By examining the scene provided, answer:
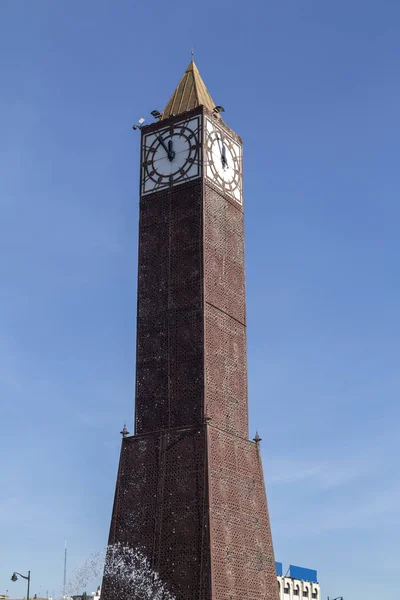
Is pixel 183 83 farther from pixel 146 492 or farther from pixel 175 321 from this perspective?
pixel 146 492

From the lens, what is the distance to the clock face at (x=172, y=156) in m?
40.5

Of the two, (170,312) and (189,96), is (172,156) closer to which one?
(189,96)

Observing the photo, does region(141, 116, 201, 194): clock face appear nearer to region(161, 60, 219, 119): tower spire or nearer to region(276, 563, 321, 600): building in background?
region(161, 60, 219, 119): tower spire

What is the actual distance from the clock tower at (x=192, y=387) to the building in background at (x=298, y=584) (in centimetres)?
4339

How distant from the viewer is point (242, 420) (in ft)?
126

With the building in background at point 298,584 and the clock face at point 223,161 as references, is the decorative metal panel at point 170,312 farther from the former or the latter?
the building in background at point 298,584

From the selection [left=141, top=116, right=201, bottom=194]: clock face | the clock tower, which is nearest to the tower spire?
the clock tower

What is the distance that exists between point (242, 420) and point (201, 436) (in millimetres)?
3210

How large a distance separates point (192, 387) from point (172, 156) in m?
10.7

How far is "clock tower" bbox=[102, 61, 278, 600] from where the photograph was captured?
3444 centimetres

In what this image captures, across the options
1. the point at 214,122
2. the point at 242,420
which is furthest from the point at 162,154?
the point at 242,420

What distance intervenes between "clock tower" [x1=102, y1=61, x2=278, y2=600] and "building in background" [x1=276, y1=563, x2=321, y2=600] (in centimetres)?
4339

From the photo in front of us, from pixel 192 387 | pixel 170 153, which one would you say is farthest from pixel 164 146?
pixel 192 387

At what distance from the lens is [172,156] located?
4112 cm
